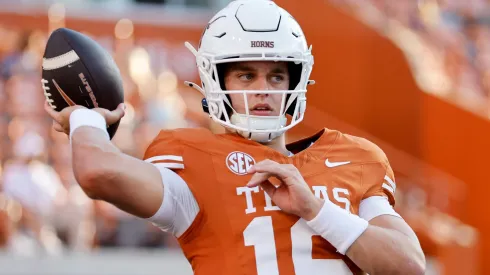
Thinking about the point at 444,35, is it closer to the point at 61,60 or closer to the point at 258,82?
the point at 258,82

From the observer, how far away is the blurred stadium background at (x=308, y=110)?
6391 millimetres

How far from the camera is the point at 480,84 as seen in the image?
9867 mm

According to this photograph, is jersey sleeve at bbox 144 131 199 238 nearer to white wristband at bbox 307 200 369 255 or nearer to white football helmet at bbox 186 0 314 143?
white football helmet at bbox 186 0 314 143

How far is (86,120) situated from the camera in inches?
87.4

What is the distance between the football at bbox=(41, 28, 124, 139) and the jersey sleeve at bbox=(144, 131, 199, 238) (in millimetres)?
132

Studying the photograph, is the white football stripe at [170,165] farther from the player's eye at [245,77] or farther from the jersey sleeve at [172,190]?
the player's eye at [245,77]

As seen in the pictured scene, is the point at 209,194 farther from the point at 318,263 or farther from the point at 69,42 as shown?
the point at 69,42

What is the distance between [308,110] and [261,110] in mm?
6694

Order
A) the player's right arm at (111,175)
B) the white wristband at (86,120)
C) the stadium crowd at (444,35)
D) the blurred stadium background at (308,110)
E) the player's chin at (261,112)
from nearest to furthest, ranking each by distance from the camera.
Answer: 1. the player's right arm at (111,175)
2. the white wristband at (86,120)
3. the player's chin at (261,112)
4. the blurred stadium background at (308,110)
5. the stadium crowd at (444,35)

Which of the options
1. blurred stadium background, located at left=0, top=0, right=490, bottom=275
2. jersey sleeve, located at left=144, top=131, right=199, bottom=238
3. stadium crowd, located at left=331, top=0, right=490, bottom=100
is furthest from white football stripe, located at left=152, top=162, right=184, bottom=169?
stadium crowd, located at left=331, top=0, right=490, bottom=100

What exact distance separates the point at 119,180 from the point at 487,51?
8936 mm

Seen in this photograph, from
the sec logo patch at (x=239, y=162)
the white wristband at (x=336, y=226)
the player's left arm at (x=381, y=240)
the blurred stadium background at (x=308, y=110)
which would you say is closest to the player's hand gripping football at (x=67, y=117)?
the sec logo patch at (x=239, y=162)

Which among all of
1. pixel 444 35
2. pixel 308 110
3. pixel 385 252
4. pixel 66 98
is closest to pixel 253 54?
pixel 66 98

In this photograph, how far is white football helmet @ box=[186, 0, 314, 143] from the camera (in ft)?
8.19
